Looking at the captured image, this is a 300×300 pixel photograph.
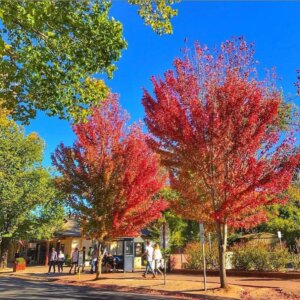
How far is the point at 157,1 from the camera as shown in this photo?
9914 millimetres

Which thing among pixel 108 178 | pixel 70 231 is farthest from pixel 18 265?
pixel 108 178

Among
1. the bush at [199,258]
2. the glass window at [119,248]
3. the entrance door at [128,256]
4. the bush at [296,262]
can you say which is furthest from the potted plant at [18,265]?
the bush at [296,262]

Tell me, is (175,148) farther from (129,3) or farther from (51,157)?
(51,157)

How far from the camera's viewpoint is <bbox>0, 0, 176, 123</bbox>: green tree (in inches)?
367

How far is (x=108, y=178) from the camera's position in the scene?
834 inches

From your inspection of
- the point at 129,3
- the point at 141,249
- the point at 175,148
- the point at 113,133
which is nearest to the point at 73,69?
the point at 129,3

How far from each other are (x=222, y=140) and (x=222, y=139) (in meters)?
0.04

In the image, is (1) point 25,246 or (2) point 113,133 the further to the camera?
(1) point 25,246

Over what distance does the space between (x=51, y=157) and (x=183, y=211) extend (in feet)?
29.3

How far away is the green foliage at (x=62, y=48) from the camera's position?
9203 mm

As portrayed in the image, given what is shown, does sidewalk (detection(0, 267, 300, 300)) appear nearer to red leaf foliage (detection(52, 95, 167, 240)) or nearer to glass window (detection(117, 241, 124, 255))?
red leaf foliage (detection(52, 95, 167, 240))

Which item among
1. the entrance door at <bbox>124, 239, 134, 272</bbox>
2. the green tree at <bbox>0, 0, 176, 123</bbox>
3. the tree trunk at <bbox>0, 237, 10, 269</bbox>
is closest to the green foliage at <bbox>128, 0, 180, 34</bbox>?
the green tree at <bbox>0, 0, 176, 123</bbox>

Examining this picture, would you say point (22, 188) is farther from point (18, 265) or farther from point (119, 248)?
point (119, 248)

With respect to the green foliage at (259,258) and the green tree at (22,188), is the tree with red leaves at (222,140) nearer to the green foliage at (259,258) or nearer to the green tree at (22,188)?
the green foliage at (259,258)
